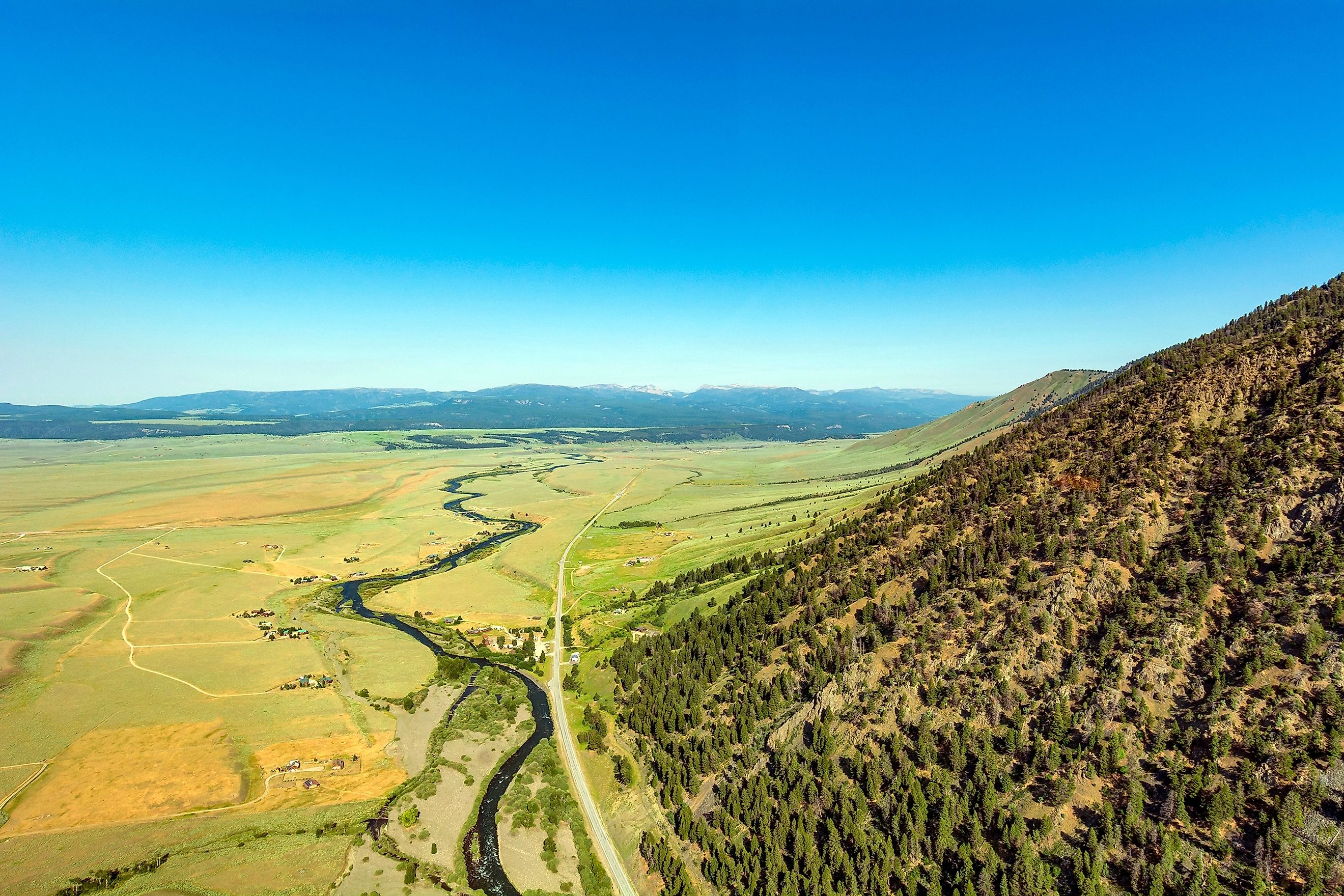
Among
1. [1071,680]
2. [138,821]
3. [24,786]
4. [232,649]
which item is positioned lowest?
[138,821]

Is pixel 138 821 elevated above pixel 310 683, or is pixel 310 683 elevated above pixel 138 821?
pixel 310 683

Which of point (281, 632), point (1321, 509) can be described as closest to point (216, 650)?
point (281, 632)

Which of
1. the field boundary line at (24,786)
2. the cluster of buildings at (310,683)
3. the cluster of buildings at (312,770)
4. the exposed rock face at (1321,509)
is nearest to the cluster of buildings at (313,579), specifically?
the cluster of buildings at (310,683)

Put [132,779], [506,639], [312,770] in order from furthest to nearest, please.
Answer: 1. [506,639]
2. [312,770]
3. [132,779]

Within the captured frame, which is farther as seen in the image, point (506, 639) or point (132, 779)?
point (506, 639)

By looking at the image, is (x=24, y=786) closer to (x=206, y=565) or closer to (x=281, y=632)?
(x=281, y=632)

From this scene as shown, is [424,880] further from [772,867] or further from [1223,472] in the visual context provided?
[1223,472]

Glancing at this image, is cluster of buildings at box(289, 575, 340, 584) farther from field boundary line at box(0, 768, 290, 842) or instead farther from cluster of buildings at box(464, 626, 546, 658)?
field boundary line at box(0, 768, 290, 842)
